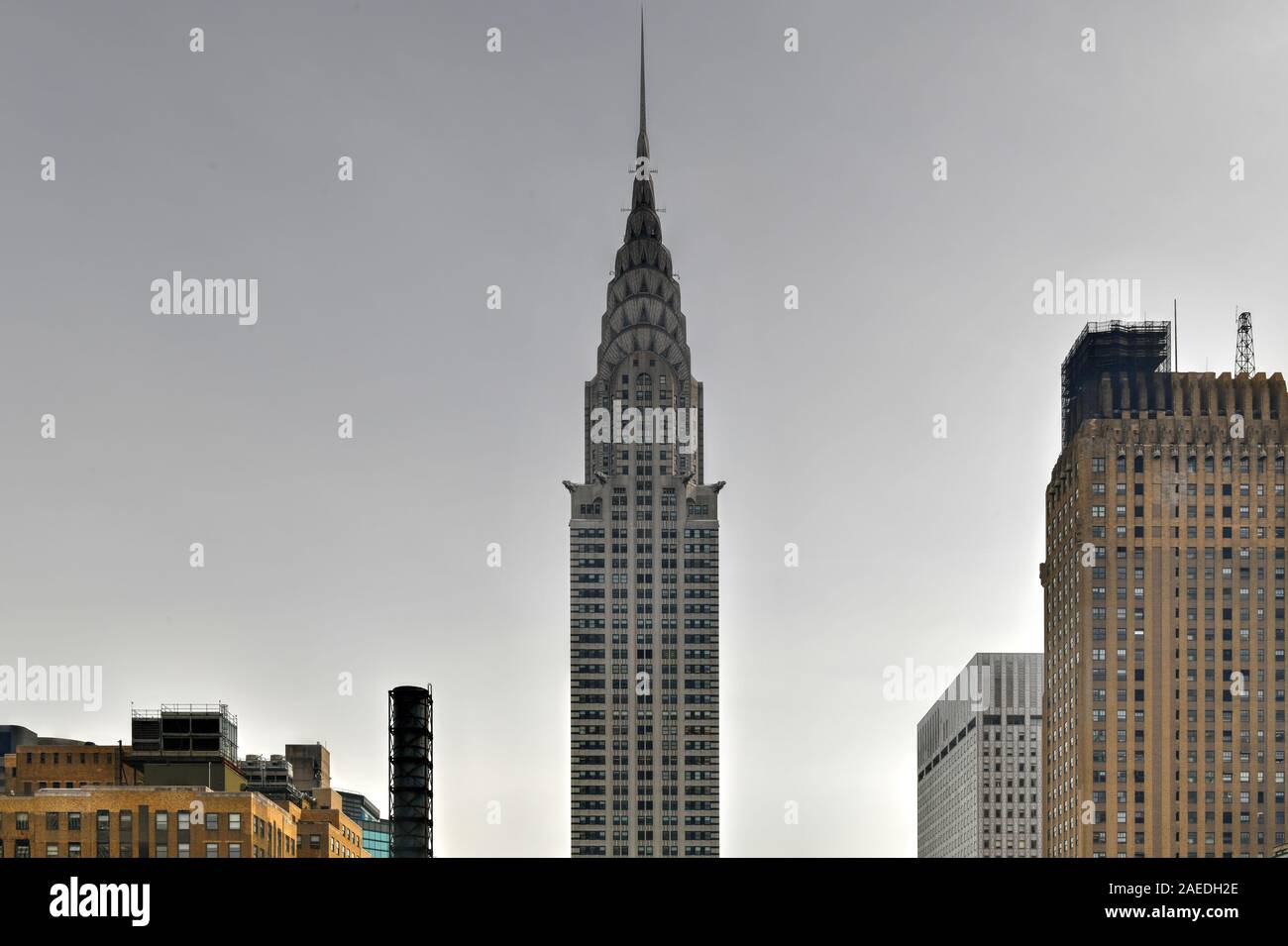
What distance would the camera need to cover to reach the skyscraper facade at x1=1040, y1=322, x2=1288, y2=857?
177m

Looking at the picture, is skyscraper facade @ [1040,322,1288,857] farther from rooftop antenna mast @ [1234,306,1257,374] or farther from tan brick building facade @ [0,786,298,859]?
tan brick building facade @ [0,786,298,859]

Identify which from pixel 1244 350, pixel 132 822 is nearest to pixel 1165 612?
pixel 1244 350

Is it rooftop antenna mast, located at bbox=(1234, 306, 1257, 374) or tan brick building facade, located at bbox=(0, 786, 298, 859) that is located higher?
rooftop antenna mast, located at bbox=(1234, 306, 1257, 374)

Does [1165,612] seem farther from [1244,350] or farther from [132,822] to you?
[132,822]

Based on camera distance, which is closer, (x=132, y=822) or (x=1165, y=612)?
(x=132, y=822)

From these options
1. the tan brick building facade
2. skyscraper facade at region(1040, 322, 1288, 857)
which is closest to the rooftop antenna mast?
skyscraper facade at region(1040, 322, 1288, 857)

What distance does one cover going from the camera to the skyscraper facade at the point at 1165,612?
177 metres

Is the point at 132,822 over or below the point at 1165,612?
below

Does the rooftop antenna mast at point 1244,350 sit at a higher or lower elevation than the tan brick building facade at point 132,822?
higher

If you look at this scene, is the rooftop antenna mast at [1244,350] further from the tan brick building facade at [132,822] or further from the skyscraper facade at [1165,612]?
the tan brick building facade at [132,822]

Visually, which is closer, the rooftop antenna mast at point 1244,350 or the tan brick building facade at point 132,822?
the tan brick building facade at point 132,822

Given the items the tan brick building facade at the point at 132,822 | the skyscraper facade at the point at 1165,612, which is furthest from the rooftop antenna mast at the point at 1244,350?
the tan brick building facade at the point at 132,822

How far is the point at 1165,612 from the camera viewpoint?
184 meters

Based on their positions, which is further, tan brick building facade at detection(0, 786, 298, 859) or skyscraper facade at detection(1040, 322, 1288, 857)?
skyscraper facade at detection(1040, 322, 1288, 857)
